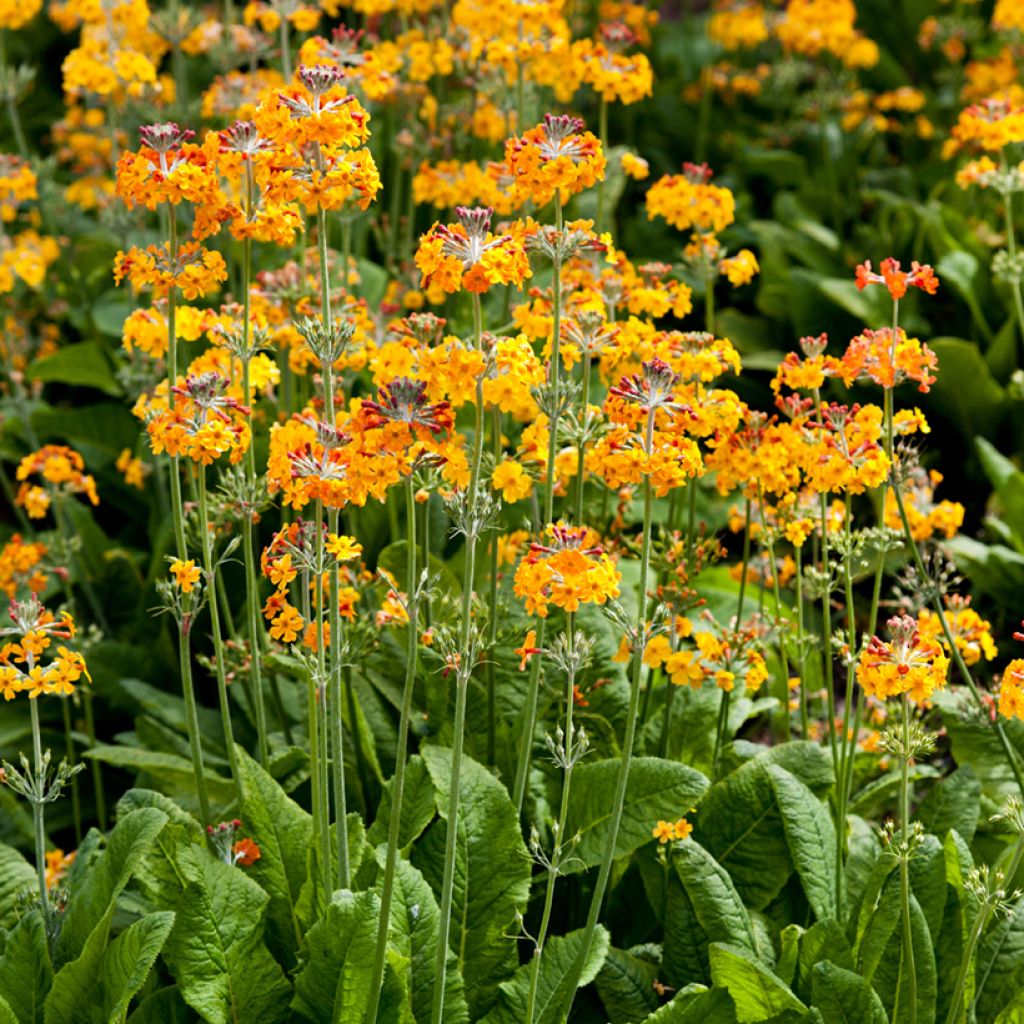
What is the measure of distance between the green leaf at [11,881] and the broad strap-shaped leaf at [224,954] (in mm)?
648

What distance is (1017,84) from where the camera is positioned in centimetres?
840

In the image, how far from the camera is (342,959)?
10.3ft

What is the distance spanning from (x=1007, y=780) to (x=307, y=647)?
84.4 inches

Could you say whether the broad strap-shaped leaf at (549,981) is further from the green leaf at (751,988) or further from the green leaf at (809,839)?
the green leaf at (809,839)

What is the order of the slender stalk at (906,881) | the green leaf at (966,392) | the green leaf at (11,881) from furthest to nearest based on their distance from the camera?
1. the green leaf at (966,392)
2. the green leaf at (11,881)
3. the slender stalk at (906,881)

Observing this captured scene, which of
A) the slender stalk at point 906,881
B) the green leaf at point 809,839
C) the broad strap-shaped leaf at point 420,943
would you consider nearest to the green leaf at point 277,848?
the broad strap-shaped leaf at point 420,943

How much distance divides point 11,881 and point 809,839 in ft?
6.63

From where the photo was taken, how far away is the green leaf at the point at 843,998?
316 cm

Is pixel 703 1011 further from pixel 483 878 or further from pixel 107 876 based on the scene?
pixel 107 876

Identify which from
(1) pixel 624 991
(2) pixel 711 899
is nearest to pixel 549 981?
(1) pixel 624 991

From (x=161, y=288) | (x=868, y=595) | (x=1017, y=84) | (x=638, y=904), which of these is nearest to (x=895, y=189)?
(x=1017, y=84)

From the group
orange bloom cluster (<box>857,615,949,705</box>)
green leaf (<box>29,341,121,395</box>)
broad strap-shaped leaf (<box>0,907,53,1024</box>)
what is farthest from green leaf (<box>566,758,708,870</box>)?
green leaf (<box>29,341,121,395</box>)

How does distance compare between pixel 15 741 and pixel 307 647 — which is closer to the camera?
pixel 307 647

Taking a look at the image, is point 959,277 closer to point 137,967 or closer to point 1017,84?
point 1017,84
